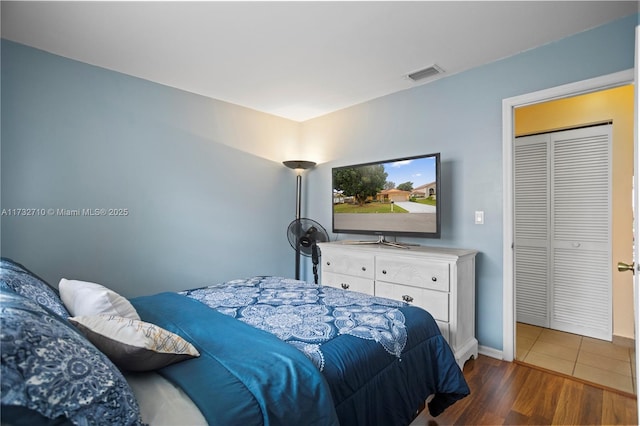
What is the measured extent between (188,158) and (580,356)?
12.7ft

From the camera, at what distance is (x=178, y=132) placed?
123 inches

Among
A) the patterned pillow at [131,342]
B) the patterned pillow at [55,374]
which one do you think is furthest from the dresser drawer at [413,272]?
the patterned pillow at [55,374]

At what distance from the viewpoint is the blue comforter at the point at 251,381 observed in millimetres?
888

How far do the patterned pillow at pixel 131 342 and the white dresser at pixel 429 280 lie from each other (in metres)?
1.89

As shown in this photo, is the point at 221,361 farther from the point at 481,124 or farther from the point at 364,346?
the point at 481,124

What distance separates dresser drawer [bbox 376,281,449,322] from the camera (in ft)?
7.75

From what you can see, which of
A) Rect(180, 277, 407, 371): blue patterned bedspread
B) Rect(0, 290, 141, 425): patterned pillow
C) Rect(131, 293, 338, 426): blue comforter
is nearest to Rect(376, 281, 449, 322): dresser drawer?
Rect(180, 277, 407, 371): blue patterned bedspread

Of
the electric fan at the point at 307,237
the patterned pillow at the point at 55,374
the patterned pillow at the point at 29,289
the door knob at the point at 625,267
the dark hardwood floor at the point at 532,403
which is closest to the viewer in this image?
the patterned pillow at the point at 55,374

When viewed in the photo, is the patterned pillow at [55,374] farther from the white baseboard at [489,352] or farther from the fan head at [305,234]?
the fan head at [305,234]

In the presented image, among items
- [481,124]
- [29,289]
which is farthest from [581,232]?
[29,289]

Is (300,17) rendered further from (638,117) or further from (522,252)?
(522,252)

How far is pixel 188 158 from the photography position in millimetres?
3201

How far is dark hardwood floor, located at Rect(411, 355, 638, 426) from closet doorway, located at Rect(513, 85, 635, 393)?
314mm

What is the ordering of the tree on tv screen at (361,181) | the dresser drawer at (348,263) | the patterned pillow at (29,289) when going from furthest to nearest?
1. the tree on tv screen at (361,181)
2. the dresser drawer at (348,263)
3. the patterned pillow at (29,289)
